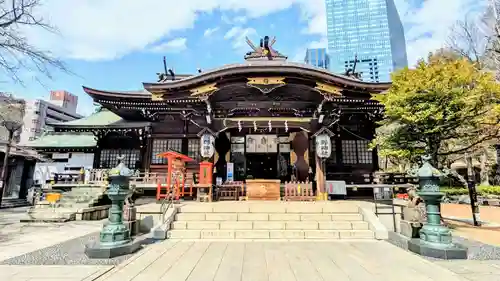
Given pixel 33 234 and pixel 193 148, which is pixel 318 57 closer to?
pixel 193 148

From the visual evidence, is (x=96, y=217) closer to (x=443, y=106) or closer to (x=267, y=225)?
(x=267, y=225)

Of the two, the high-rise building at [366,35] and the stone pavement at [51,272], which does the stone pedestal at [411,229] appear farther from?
the high-rise building at [366,35]

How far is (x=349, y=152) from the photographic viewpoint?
1485cm

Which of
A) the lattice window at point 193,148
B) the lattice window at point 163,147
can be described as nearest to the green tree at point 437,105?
the lattice window at point 193,148

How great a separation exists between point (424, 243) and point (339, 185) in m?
7.95

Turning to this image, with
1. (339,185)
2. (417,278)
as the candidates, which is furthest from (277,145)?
(417,278)

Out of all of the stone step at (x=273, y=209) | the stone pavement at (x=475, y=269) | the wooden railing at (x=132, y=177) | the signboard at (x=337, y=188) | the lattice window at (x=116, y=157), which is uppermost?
the lattice window at (x=116, y=157)

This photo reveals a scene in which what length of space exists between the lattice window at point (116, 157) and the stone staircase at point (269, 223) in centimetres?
849

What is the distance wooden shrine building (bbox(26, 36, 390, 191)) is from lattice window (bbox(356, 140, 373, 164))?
2.2 inches

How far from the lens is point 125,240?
584 cm

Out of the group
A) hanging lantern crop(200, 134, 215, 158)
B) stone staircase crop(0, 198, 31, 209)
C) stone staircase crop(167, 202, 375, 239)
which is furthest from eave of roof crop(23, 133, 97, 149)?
stone staircase crop(167, 202, 375, 239)

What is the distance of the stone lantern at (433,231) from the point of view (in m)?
5.37

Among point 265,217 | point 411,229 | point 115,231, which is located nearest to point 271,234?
point 265,217

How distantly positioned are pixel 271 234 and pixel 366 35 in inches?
6495
